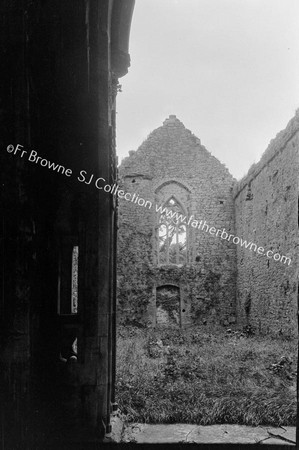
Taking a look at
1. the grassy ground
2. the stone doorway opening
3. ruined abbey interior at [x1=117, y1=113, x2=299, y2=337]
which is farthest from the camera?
the stone doorway opening

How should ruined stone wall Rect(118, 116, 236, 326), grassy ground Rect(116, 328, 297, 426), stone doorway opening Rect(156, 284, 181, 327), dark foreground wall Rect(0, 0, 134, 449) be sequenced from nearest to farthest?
dark foreground wall Rect(0, 0, 134, 449)
grassy ground Rect(116, 328, 297, 426)
ruined stone wall Rect(118, 116, 236, 326)
stone doorway opening Rect(156, 284, 181, 327)

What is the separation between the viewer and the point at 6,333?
2.54 meters

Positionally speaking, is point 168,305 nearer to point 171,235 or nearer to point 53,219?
point 171,235

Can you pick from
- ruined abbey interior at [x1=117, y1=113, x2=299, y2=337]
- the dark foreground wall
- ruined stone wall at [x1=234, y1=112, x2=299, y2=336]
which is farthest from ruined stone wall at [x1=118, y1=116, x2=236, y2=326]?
the dark foreground wall

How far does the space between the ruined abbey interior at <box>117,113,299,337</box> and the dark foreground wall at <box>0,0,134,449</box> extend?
513 inches

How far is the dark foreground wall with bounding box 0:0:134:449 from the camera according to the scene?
101 inches

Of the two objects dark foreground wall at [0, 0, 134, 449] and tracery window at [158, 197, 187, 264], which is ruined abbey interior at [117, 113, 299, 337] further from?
dark foreground wall at [0, 0, 134, 449]

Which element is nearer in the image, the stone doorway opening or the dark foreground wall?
the dark foreground wall

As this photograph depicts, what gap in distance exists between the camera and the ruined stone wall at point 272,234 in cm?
1107

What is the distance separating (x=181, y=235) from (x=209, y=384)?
40.8ft

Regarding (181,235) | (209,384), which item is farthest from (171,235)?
(209,384)

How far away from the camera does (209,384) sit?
19.5ft

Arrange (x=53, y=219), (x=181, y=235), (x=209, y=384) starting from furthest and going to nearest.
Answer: (x=181, y=235), (x=209, y=384), (x=53, y=219)

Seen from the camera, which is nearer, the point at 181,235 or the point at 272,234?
the point at 272,234
